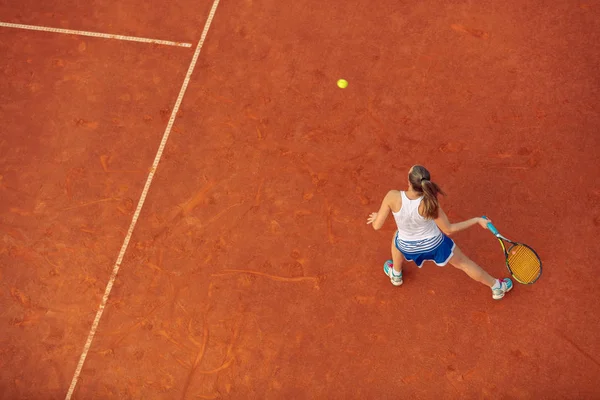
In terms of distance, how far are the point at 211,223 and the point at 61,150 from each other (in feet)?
6.53

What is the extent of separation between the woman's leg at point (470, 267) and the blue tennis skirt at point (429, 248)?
89mm

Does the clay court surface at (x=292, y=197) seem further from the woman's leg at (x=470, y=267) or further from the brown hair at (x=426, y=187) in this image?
the brown hair at (x=426, y=187)

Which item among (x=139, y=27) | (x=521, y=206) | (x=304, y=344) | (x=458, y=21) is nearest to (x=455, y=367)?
(x=304, y=344)

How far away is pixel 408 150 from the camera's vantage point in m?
5.53

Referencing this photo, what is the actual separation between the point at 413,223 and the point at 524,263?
102cm

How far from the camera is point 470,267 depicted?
444 centimetres

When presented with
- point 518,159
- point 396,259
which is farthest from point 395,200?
point 518,159

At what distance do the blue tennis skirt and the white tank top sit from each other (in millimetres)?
48

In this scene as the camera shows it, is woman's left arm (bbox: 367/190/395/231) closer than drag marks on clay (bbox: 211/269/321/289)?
Yes

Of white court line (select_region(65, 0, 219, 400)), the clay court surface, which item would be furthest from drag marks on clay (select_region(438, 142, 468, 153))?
white court line (select_region(65, 0, 219, 400))

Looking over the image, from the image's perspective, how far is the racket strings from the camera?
13.9 feet

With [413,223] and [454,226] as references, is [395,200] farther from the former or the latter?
[454,226]

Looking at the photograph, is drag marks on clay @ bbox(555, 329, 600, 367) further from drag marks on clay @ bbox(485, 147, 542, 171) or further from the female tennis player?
drag marks on clay @ bbox(485, 147, 542, 171)

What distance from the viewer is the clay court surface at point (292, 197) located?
15.7 ft
